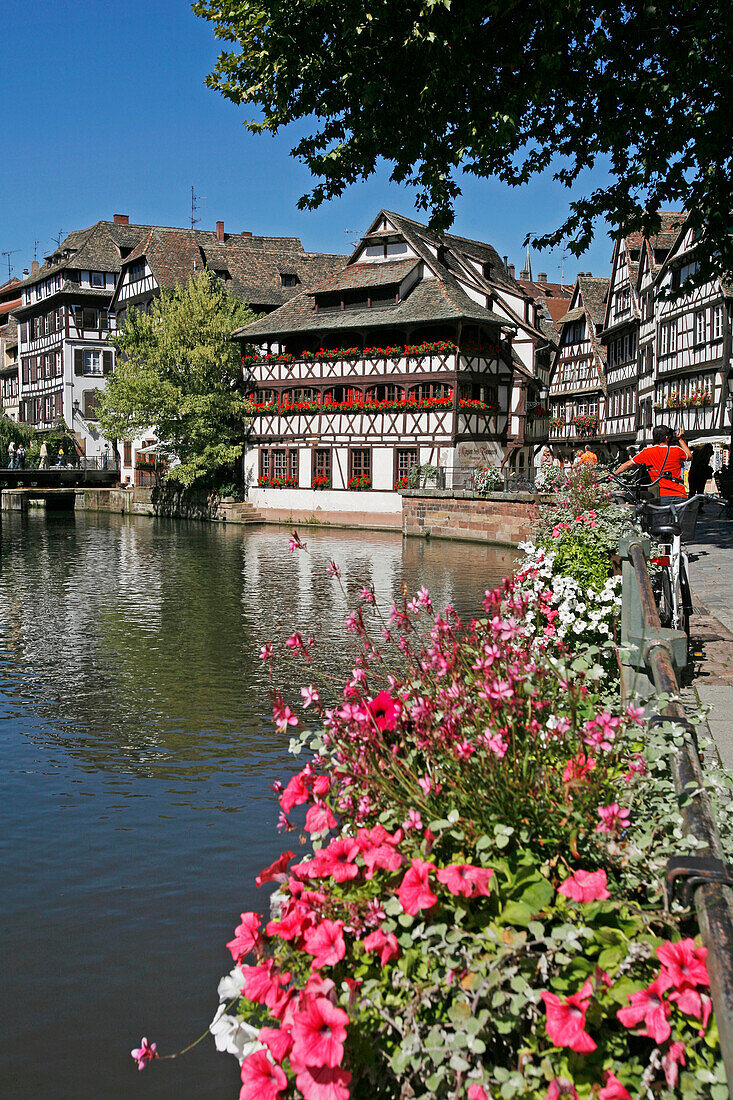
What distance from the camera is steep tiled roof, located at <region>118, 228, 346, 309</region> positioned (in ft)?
172

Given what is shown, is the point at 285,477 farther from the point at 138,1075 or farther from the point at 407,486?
the point at 138,1075

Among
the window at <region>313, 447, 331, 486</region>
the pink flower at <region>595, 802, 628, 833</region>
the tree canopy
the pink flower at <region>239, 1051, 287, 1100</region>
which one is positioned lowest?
the pink flower at <region>239, 1051, 287, 1100</region>

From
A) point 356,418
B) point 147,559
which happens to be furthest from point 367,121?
point 356,418

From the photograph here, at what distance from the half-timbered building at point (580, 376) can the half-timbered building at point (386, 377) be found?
692 inches

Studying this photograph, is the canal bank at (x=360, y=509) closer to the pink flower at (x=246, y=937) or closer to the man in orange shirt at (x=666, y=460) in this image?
the man in orange shirt at (x=666, y=460)

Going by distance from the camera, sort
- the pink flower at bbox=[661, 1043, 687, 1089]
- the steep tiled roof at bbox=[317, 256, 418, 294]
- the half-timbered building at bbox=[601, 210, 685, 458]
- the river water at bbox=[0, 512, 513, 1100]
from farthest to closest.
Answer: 1. the half-timbered building at bbox=[601, 210, 685, 458]
2. the steep tiled roof at bbox=[317, 256, 418, 294]
3. the river water at bbox=[0, 512, 513, 1100]
4. the pink flower at bbox=[661, 1043, 687, 1089]

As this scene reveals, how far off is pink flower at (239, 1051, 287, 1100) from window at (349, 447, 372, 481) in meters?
38.5

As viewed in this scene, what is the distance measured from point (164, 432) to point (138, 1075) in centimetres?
4186

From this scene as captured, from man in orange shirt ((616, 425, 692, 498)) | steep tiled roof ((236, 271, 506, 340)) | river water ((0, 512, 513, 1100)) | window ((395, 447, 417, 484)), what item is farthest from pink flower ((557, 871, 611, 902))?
window ((395, 447, 417, 484))

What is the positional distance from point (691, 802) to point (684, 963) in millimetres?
660

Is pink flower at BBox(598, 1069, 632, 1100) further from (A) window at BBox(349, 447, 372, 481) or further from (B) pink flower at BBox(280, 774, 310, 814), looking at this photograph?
(A) window at BBox(349, 447, 372, 481)

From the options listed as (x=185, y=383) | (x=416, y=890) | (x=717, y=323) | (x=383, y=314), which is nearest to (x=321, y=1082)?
(x=416, y=890)

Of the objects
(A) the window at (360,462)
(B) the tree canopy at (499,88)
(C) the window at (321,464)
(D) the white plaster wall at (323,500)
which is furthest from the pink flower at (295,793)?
(C) the window at (321,464)

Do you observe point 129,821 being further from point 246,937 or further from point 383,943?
point 383,943
